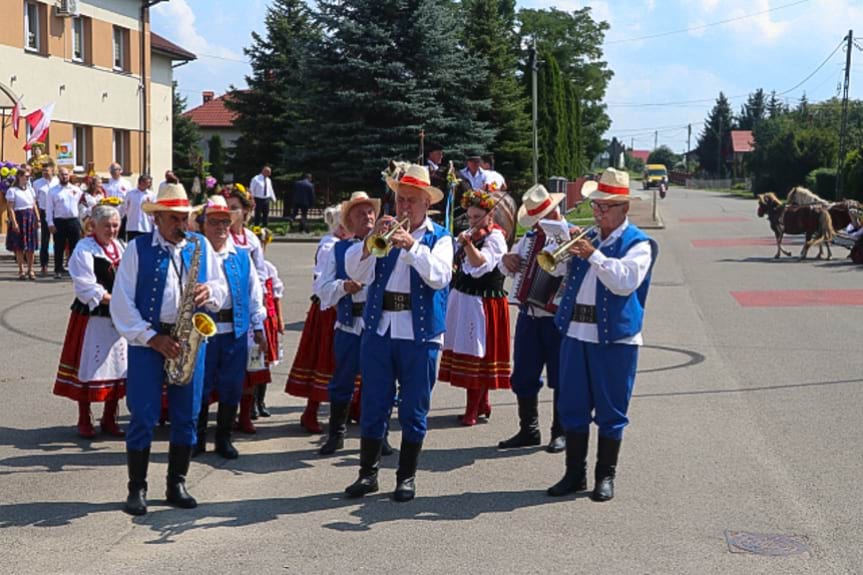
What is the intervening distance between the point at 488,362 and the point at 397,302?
221 centimetres

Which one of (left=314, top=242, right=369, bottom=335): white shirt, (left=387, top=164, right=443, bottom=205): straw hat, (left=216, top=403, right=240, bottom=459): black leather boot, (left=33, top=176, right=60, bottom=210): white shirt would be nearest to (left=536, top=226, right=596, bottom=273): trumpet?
(left=387, top=164, right=443, bottom=205): straw hat

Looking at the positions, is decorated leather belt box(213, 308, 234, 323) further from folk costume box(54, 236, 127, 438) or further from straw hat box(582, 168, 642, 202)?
straw hat box(582, 168, 642, 202)

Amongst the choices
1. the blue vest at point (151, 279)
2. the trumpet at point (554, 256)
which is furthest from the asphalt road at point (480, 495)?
the trumpet at point (554, 256)

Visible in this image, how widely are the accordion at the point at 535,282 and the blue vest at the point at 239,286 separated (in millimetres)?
1947

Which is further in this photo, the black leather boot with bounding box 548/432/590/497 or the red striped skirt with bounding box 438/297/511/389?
the red striped skirt with bounding box 438/297/511/389

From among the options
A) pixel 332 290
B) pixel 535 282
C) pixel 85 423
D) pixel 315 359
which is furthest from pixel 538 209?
pixel 85 423

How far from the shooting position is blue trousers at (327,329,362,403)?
24.8 ft

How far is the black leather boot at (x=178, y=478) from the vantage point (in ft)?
20.6

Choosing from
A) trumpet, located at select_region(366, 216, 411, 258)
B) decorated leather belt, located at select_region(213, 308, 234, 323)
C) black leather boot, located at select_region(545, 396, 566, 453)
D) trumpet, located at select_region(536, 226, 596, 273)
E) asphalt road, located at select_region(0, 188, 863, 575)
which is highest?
trumpet, located at select_region(366, 216, 411, 258)

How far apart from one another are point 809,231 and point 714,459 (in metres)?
18.7

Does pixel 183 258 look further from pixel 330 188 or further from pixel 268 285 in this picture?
pixel 330 188

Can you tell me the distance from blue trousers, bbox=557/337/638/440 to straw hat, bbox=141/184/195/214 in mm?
2433

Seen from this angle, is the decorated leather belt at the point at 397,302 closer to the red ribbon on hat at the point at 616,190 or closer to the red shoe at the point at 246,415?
the red ribbon on hat at the point at 616,190

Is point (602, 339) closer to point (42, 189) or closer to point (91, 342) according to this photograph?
point (91, 342)
